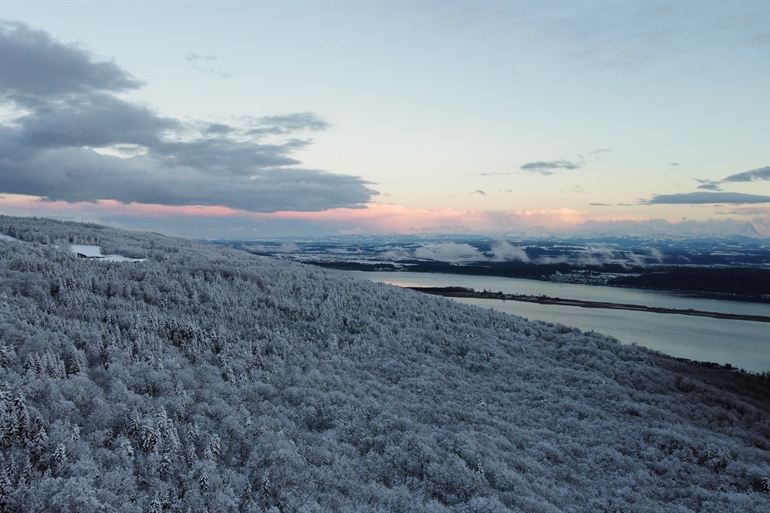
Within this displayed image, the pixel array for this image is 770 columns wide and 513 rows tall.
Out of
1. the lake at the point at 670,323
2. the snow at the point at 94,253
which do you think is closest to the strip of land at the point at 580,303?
the lake at the point at 670,323

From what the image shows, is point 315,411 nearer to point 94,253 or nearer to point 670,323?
point 94,253

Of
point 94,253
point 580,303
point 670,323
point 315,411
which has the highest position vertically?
point 94,253

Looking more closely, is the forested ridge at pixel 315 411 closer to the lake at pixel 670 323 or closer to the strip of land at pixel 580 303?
the lake at pixel 670 323

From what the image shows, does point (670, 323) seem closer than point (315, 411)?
No

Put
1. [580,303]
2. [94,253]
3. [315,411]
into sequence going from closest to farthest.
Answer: [315,411] < [94,253] < [580,303]

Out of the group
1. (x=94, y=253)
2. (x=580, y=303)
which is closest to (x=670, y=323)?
(x=580, y=303)

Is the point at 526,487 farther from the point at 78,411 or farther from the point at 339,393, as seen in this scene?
the point at 78,411

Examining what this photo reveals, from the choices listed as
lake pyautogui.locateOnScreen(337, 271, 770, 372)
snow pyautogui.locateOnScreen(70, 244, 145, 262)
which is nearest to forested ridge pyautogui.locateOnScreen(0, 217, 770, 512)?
snow pyautogui.locateOnScreen(70, 244, 145, 262)
